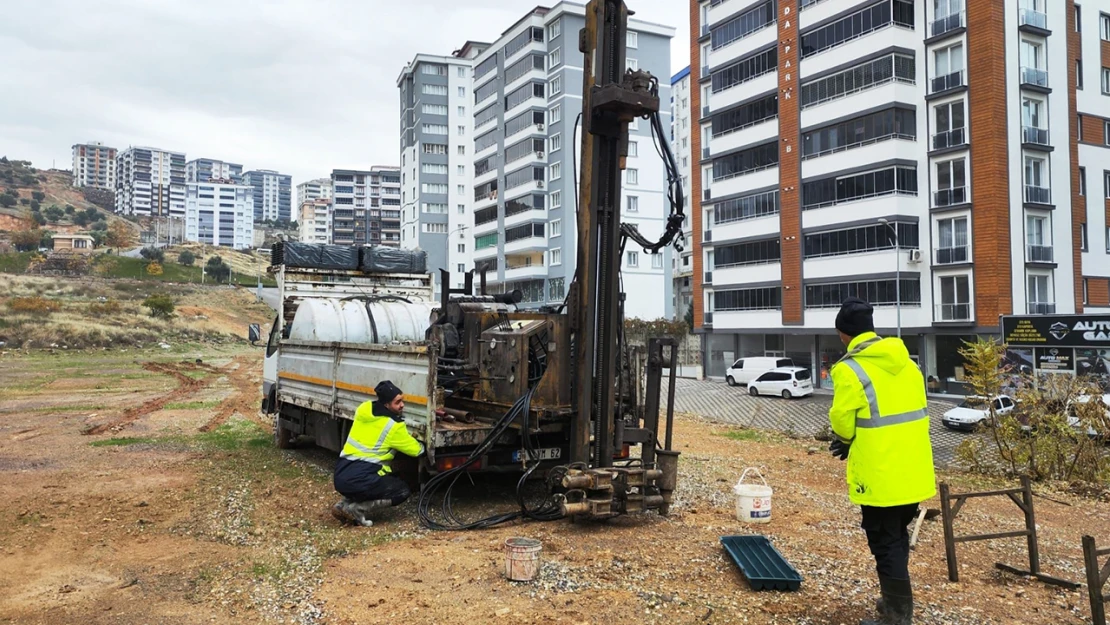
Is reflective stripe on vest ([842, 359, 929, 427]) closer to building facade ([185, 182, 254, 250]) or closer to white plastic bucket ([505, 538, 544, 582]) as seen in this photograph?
white plastic bucket ([505, 538, 544, 582])

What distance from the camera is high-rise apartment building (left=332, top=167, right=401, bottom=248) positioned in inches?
5625

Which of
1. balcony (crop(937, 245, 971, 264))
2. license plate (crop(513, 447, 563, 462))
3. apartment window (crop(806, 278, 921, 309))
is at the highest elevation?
balcony (crop(937, 245, 971, 264))

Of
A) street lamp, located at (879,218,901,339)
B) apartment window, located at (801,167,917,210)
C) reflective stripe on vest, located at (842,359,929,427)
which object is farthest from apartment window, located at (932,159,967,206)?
reflective stripe on vest, located at (842,359,929,427)

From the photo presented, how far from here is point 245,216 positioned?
177250 millimetres

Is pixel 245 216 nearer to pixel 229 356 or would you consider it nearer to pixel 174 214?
pixel 174 214

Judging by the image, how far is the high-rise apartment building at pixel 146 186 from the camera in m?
187

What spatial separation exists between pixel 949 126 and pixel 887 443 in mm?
36213

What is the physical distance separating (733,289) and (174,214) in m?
176

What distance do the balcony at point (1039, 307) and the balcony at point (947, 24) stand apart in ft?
42.2

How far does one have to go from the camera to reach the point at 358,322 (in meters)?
12.4

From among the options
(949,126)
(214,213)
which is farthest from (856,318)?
(214,213)

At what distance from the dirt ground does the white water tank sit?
77.1 inches

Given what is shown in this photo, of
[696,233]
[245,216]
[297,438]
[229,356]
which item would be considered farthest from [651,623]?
[245,216]

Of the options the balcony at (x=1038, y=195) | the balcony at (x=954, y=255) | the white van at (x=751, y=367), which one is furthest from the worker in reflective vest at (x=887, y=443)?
the balcony at (x=1038, y=195)
